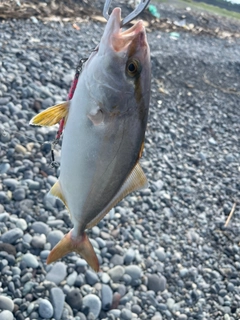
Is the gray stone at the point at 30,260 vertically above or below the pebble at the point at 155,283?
above

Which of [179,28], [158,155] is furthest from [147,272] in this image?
[179,28]

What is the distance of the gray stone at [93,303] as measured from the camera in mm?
3969

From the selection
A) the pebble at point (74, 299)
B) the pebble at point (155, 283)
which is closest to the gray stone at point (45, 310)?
the pebble at point (74, 299)

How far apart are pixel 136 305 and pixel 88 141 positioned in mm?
2942

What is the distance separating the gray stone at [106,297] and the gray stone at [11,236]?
931 mm

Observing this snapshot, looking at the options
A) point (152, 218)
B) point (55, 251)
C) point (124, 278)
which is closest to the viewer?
point (55, 251)

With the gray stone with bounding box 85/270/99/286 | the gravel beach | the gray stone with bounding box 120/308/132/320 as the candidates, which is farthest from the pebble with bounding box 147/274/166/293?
the gray stone with bounding box 85/270/99/286

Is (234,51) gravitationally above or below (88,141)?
below

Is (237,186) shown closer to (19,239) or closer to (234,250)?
(234,250)

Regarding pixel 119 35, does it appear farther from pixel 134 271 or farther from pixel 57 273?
pixel 134 271

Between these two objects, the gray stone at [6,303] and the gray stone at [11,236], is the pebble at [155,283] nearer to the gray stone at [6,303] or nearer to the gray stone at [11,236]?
the gray stone at [11,236]

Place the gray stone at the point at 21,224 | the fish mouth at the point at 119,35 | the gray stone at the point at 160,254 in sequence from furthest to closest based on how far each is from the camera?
1. the gray stone at the point at 160,254
2. the gray stone at the point at 21,224
3. the fish mouth at the point at 119,35

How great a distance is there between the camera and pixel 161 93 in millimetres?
9680

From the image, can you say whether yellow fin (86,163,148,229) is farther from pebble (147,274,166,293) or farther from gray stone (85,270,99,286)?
pebble (147,274,166,293)
